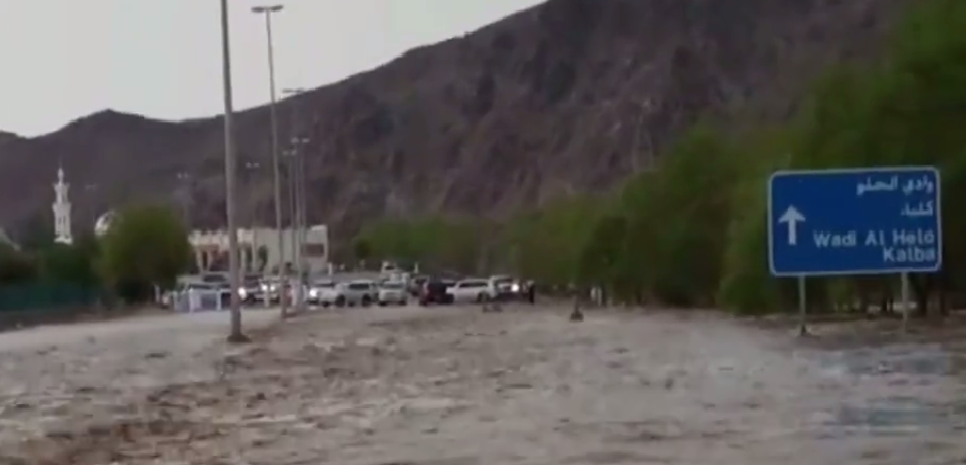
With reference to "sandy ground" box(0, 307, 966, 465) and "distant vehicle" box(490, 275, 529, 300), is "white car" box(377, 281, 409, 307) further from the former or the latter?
"sandy ground" box(0, 307, 966, 465)

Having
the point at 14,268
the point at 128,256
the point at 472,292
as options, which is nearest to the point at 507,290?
the point at 472,292

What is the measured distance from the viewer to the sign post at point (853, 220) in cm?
3659

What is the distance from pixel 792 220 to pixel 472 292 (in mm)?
78787

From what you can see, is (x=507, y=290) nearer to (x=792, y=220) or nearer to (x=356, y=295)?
(x=356, y=295)

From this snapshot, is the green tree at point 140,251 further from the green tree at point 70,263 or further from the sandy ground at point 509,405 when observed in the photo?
the sandy ground at point 509,405

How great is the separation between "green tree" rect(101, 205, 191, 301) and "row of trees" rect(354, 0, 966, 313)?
51.4 meters

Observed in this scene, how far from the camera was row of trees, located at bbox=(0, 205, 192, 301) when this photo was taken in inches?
5520

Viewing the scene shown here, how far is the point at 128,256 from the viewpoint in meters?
143

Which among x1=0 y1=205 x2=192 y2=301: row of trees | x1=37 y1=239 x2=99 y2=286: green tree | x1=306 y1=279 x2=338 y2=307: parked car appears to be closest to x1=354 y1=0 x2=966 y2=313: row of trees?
x1=306 y1=279 x2=338 y2=307: parked car

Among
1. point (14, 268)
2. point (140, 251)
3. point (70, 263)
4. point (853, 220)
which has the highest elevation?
point (140, 251)

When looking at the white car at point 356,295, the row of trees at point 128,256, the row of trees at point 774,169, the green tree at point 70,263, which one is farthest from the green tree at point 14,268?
the row of trees at point 774,169

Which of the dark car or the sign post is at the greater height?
the sign post

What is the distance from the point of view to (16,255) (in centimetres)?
12938

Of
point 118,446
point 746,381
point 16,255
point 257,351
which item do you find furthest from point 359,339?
point 16,255
